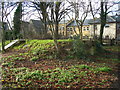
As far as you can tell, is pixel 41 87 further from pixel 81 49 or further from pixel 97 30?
pixel 97 30

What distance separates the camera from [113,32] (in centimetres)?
1734

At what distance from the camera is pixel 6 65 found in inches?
Answer: 135

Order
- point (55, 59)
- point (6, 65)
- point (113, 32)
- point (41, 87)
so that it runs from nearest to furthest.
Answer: point (41, 87)
point (6, 65)
point (55, 59)
point (113, 32)

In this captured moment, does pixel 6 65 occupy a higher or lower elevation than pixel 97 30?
lower

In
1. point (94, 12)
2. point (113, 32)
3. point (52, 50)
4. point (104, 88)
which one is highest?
point (94, 12)

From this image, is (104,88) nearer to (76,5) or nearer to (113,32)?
(76,5)

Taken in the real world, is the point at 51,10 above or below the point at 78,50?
above

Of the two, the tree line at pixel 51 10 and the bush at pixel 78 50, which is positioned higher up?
the tree line at pixel 51 10

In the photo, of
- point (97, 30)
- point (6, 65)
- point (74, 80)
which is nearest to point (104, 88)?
point (74, 80)

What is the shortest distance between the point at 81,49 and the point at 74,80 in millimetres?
2337

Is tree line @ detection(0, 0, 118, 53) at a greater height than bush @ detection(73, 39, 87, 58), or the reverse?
tree line @ detection(0, 0, 118, 53)

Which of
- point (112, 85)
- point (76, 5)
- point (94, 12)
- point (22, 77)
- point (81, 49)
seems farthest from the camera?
point (94, 12)

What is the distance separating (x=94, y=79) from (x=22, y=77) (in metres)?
1.63

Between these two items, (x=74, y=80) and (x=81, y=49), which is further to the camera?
(x=81, y=49)
